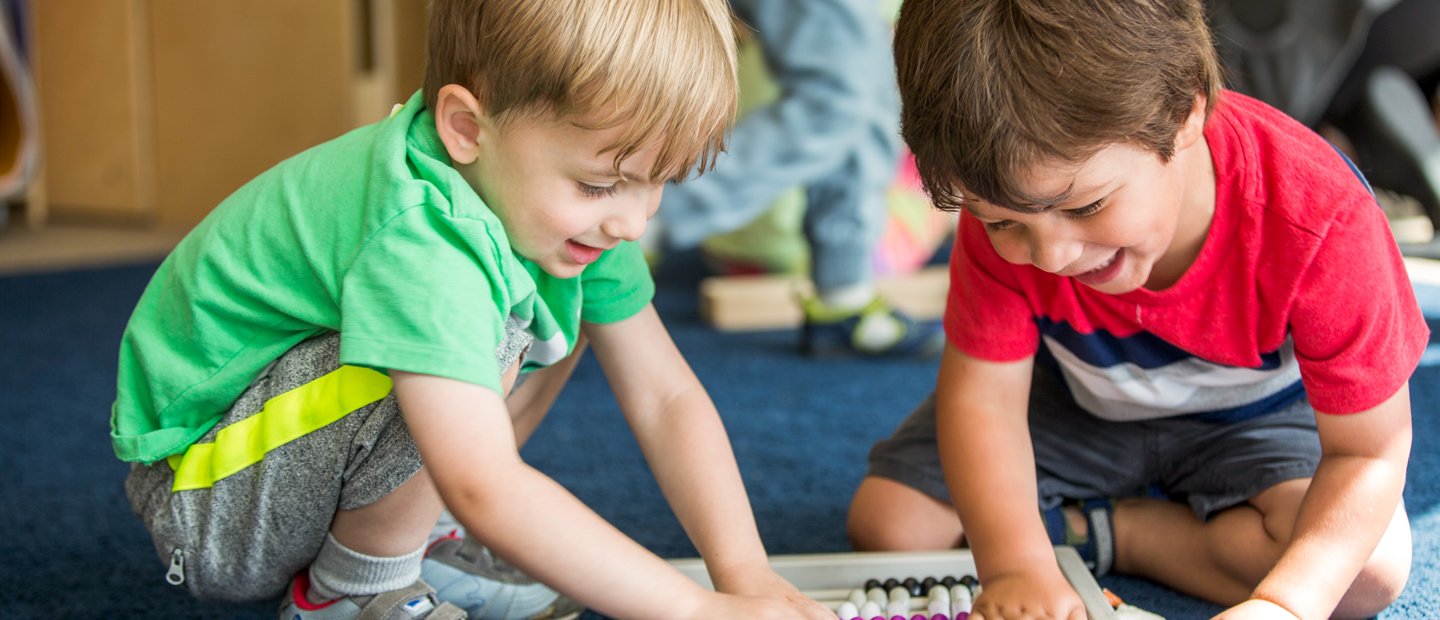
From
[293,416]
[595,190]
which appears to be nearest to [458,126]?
[595,190]

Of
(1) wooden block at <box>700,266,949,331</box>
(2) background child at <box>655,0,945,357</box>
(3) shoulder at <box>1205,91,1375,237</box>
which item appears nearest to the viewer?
(3) shoulder at <box>1205,91,1375,237</box>

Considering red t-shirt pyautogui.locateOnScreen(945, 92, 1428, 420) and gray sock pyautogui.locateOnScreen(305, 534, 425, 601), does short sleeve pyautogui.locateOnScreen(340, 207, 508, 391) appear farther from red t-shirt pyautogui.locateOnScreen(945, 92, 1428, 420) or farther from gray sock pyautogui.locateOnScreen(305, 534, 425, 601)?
red t-shirt pyautogui.locateOnScreen(945, 92, 1428, 420)

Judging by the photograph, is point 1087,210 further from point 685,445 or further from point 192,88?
point 192,88

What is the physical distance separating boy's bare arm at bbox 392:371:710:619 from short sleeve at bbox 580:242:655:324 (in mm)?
181

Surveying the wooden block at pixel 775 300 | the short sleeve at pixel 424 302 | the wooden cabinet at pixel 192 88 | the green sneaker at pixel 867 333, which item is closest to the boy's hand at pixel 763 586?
the short sleeve at pixel 424 302

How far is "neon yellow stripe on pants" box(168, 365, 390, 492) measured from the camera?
748mm

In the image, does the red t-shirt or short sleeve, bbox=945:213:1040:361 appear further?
short sleeve, bbox=945:213:1040:361

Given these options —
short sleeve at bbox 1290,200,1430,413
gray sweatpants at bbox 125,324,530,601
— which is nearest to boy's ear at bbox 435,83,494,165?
gray sweatpants at bbox 125,324,530,601

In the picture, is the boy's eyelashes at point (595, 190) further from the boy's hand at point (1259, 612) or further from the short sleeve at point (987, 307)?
the boy's hand at point (1259, 612)

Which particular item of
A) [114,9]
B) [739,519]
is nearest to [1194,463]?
[739,519]

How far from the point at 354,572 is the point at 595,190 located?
10.7 inches

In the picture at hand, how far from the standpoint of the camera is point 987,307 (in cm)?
86

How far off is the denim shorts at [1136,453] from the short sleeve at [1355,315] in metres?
0.16

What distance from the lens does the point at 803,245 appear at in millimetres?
2064
